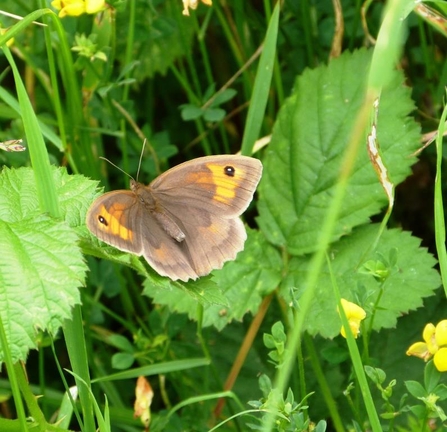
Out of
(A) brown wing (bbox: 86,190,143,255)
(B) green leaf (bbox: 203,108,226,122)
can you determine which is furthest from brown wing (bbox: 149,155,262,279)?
(B) green leaf (bbox: 203,108,226,122)

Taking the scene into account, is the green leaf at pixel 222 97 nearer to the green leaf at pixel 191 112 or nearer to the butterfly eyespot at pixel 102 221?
the green leaf at pixel 191 112

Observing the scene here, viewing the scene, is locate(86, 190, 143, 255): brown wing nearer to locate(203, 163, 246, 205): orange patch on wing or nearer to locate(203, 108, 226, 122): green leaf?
locate(203, 163, 246, 205): orange patch on wing

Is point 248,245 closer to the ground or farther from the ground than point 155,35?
closer to the ground

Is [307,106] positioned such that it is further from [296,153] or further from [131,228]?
[131,228]

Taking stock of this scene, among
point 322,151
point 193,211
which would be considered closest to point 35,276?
point 193,211

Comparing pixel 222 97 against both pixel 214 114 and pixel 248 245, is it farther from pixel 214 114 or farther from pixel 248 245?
pixel 248 245

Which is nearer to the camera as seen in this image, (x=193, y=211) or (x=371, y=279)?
(x=193, y=211)
